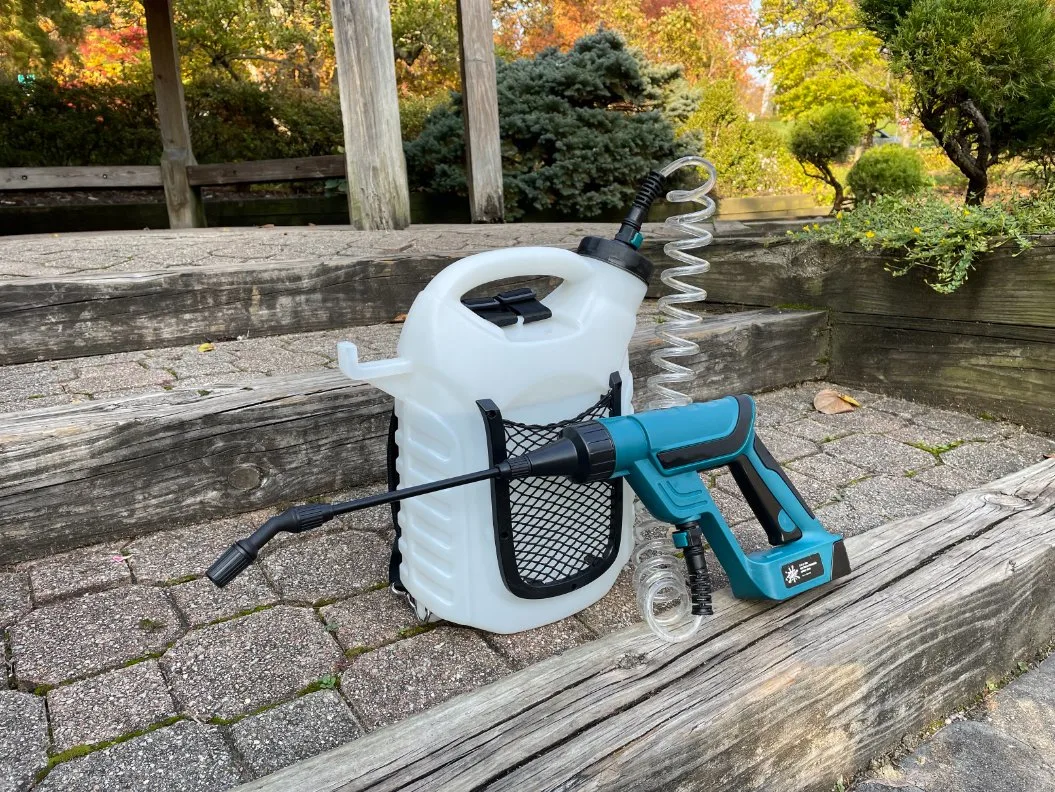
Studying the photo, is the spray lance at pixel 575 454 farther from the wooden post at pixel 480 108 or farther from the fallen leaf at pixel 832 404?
the wooden post at pixel 480 108

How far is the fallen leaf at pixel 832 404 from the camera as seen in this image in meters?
2.39

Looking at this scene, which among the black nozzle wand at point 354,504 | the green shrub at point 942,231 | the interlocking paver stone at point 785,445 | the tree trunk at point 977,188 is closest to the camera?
the black nozzle wand at point 354,504

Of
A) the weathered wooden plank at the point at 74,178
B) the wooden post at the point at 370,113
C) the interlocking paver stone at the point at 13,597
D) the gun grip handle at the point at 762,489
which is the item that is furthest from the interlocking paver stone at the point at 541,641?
the weathered wooden plank at the point at 74,178

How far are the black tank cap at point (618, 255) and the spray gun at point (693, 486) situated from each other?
26 cm

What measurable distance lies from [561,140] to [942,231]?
4.72 meters

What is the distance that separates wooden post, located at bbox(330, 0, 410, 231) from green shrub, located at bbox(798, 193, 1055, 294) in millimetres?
2434

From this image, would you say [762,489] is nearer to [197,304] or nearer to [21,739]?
[21,739]

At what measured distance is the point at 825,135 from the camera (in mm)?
8133

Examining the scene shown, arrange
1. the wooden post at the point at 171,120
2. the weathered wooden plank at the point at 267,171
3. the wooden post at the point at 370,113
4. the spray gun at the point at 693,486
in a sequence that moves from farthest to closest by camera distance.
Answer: the wooden post at the point at 171,120, the weathered wooden plank at the point at 267,171, the wooden post at the point at 370,113, the spray gun at the point at 693,486

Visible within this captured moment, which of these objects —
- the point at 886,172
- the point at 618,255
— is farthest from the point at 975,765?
the point at 886,172

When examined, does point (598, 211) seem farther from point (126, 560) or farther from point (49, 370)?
point (126, 560)

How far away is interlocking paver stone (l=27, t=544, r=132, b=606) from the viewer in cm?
130

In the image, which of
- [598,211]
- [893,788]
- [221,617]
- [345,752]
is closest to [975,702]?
[893,788]

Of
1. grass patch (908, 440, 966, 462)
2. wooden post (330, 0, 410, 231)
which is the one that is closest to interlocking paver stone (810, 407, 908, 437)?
grass patch (908, 440, 966, 462)
